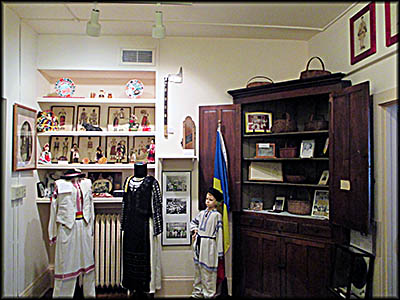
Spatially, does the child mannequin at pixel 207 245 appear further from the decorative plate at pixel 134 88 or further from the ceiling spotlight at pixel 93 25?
the ceiling spotlight at pixel 93 25

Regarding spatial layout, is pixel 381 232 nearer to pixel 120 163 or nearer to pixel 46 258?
pixel 120 163

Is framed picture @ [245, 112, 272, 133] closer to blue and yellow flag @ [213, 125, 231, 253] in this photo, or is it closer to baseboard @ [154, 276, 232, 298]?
blue and yellow flag @ [213, 125, 231, 253]

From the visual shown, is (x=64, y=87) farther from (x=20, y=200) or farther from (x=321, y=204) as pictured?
(x=321, y=204)

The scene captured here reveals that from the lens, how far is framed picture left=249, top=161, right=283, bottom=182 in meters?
4.07

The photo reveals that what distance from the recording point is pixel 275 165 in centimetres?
411

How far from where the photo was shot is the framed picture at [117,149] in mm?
4395

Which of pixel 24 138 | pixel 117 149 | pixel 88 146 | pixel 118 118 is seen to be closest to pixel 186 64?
pixel 118 118

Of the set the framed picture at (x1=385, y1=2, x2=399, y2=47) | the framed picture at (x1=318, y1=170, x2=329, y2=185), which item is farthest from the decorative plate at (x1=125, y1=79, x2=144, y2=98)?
the framed picture at (x1=385, y1=2, x2=399, y2=47)

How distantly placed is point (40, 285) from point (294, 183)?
2.90 meters

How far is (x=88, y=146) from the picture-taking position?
4445mm

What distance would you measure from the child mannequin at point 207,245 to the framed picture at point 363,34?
186cm

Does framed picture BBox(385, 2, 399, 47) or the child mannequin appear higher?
framed picture BBox(385, 2, 399, 47)

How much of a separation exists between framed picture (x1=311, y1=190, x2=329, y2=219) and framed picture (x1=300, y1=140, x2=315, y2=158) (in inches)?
15.4

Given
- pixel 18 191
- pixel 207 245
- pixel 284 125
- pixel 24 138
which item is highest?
pixel 284 125
